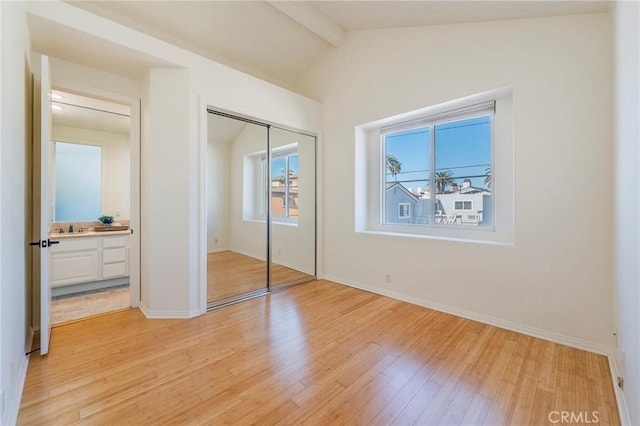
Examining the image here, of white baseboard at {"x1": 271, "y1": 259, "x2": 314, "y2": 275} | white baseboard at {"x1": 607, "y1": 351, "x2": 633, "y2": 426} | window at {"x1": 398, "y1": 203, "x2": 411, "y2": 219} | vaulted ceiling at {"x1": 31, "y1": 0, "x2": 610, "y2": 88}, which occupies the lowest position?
white baseboard at {"x1": 607, "y1": 351, "x2": 633, "y2": 426}

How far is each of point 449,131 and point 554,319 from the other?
2.19 metres

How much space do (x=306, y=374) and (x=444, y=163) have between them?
2767 mm

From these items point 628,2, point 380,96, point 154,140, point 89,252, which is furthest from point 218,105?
point 628,2

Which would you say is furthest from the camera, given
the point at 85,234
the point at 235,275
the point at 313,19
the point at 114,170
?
the point at 114,170

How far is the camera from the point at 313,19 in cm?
345

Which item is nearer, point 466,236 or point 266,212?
point 466,236

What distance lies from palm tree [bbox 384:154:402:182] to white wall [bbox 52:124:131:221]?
413cm

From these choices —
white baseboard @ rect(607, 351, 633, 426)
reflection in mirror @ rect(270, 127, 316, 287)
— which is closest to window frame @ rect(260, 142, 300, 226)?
Answer: reflection in mirror @ rect(270, 127, 316, 287)

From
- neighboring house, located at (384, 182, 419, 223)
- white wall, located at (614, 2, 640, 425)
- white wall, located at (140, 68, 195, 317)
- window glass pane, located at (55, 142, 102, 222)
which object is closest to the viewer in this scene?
white wall, located at (614, 2, 640, 425)

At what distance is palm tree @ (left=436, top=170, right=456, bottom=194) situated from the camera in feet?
10.7

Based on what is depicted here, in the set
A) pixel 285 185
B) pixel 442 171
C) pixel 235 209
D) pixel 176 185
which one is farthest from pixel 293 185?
pixel 442 171

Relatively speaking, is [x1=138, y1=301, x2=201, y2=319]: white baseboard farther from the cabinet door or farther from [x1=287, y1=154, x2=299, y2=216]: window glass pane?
[x1=287, y1=154, x2=299, y2=216]: window glass pane

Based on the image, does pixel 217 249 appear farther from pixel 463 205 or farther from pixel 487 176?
pixel 487 176

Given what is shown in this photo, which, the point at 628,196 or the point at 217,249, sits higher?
the point at 628,196
